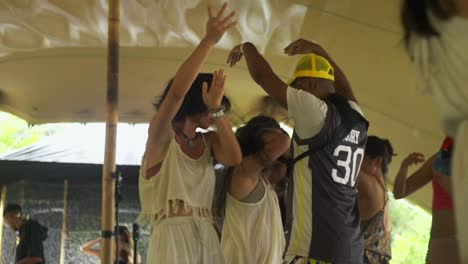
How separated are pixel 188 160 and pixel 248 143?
0.57 m

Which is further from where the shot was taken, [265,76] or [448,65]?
[265,76]

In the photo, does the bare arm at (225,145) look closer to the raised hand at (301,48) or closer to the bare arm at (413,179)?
the raised hand at (301,48)

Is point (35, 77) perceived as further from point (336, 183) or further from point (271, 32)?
point (336, 183)

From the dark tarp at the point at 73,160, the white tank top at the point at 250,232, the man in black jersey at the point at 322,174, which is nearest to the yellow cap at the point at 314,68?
the man in black jersey at the point at 322,174

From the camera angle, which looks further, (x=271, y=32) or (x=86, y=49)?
(x=86, y=49)

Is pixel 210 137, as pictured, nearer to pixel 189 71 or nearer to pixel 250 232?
pixel 189 71

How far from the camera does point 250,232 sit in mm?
2721

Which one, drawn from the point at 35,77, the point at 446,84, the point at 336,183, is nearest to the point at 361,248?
the point at 336,183

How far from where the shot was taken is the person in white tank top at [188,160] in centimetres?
218

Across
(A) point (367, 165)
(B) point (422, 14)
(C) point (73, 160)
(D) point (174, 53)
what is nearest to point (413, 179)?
(A) point (367, 165)

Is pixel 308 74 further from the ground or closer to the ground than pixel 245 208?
further from the ground

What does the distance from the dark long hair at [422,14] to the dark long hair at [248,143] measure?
1.40m

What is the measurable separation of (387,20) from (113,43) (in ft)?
4.38

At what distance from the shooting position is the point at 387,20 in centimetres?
344
